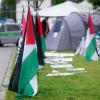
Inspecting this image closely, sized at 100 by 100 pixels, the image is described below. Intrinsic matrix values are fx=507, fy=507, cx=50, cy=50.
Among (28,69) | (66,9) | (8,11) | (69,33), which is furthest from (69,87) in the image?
(8,11)

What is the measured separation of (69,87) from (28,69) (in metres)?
1.84

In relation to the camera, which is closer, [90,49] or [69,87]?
[69,87]

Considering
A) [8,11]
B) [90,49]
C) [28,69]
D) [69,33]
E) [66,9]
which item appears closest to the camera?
[28,69]

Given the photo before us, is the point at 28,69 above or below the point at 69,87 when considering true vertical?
above

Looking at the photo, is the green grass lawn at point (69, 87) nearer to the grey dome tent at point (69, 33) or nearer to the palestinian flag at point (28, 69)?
the palestinian flag at point (28, 69)

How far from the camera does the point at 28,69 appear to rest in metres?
10.2

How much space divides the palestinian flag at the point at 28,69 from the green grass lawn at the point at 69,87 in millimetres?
209

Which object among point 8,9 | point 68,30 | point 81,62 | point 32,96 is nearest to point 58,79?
point 32,96

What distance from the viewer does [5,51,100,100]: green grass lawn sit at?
10.4 meters

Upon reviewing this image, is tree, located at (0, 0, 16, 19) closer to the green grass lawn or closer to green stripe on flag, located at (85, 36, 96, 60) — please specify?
green stripe on flag, located at (85, 36, 96, 60)

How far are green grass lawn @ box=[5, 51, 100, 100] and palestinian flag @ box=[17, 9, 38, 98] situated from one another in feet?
0.68

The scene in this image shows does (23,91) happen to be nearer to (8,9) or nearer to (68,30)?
(68,30)

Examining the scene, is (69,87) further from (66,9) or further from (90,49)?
(66,9)

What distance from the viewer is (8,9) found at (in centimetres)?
10094
